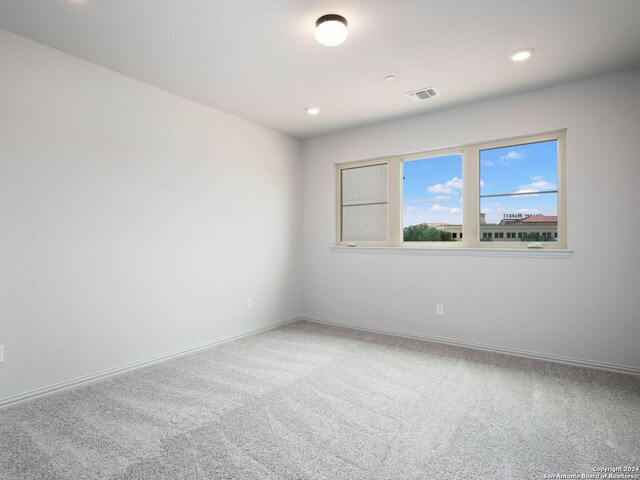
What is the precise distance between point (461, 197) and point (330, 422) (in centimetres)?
284

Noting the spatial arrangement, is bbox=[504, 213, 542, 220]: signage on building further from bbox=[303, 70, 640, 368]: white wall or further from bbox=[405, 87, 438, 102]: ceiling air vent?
bbox=[405, 87, 438, 102]: ceiling air vent

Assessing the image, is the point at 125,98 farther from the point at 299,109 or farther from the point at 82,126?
the point at 299,109

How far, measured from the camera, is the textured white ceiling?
221cm

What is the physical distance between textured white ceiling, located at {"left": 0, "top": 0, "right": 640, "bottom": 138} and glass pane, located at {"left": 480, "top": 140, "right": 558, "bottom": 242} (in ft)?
2.12

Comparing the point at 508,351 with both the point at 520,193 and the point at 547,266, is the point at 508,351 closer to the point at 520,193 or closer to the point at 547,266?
the point at 547,266

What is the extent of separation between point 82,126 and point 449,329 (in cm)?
403

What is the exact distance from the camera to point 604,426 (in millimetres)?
2207

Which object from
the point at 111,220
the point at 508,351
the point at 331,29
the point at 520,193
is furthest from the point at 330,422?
the point at 520,193

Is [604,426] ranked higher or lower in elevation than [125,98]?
lower

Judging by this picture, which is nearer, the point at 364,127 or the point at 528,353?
the point at 528,353

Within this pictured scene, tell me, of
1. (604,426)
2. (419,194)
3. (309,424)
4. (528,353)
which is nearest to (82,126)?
(309,424)

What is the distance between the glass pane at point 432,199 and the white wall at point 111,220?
1.88 m

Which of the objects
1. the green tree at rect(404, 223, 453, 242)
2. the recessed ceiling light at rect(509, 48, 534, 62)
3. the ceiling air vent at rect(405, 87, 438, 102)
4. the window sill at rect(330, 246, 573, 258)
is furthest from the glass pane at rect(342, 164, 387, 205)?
the recessed ceiling light at rect(509, 48, 534, 62)

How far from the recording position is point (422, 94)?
352cm
